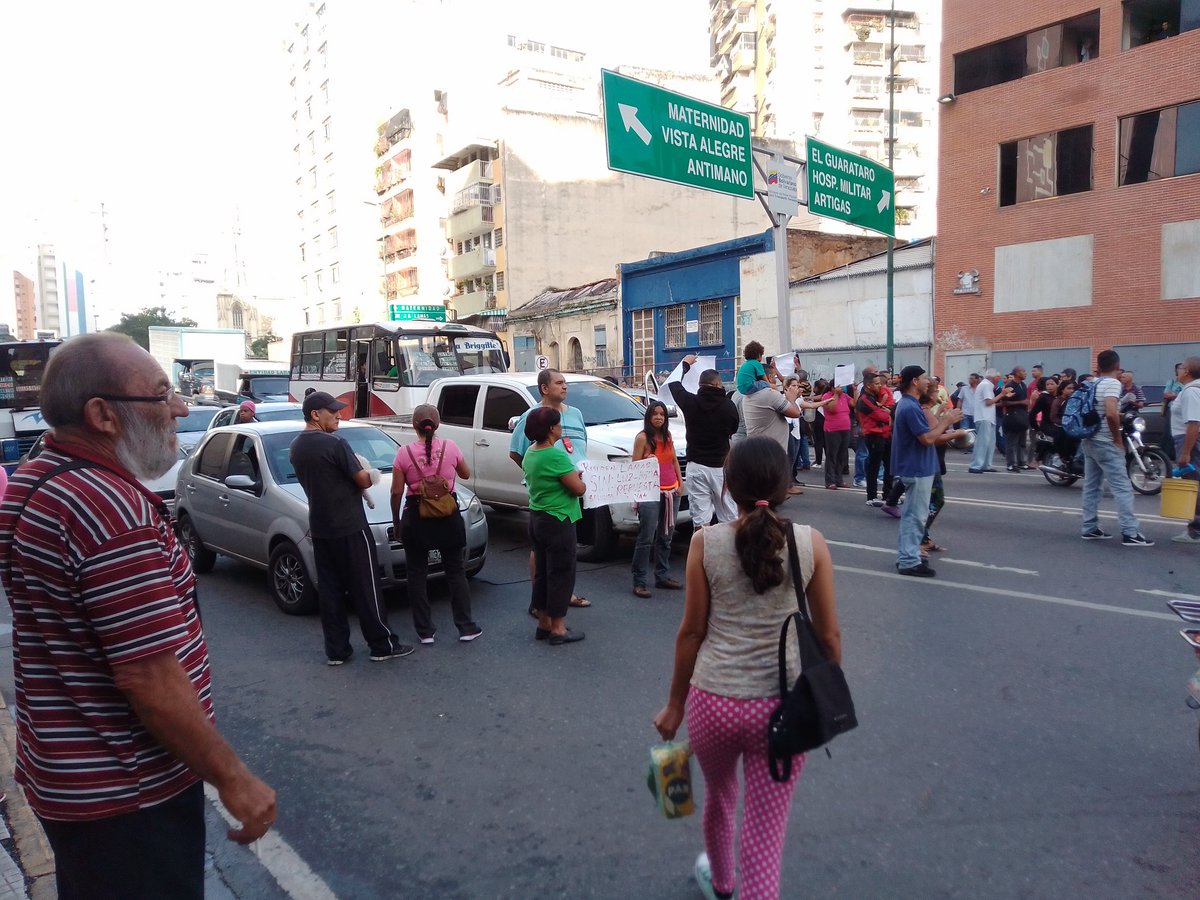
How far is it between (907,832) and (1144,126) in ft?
78.8

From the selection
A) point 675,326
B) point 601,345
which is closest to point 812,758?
point 675,326

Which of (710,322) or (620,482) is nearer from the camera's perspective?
(620,482)

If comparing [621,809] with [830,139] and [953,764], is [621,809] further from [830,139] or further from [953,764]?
[830,139]

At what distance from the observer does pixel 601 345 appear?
35219 mm

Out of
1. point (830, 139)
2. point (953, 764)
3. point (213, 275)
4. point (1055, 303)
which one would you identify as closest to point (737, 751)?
point (953, 764)

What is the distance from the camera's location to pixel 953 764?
3.99 metres

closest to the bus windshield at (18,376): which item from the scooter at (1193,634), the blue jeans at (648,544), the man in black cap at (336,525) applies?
the man in black cap at (336,525)

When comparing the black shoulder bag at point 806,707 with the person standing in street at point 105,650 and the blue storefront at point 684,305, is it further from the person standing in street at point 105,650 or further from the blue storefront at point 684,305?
the blue storefront at point 684,305

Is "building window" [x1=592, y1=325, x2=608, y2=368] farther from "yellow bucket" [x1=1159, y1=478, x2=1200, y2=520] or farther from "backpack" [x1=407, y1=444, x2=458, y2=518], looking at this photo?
"backpack" [x1=407, y1=444, x2=458, y2=518]

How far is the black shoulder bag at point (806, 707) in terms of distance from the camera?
2408 millimetres

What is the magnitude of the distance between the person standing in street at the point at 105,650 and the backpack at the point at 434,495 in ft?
12.3

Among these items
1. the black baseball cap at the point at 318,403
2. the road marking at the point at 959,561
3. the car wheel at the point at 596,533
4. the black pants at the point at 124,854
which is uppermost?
the black baseball cap at the point at 318,403

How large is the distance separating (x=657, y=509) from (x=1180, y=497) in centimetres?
507

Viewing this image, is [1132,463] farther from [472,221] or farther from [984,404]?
[472,221]
